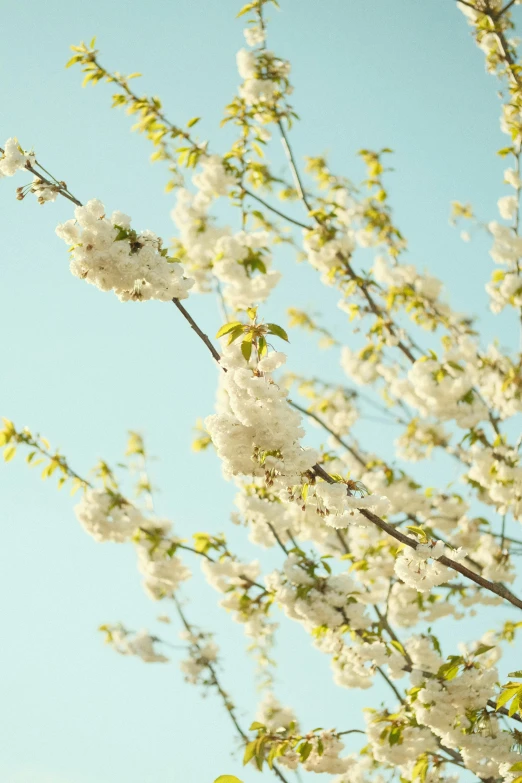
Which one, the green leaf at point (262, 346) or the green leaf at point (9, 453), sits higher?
the green leaf at point (9, 453)

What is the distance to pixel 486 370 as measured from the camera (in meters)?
6.95

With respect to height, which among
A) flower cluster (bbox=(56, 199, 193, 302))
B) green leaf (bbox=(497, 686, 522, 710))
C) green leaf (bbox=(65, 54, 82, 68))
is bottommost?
green leaf (bbox=(497, 686, 522, 710))

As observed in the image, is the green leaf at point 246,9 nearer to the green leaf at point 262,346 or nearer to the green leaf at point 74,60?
the green leaf at point 74,60

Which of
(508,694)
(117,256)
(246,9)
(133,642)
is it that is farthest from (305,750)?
(246,9)

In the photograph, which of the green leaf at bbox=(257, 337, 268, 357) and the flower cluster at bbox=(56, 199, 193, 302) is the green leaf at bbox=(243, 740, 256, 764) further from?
the flower cluster at bbox=(56, 199, 193, 302)

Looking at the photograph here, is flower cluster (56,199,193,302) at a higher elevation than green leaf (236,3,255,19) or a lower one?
lower

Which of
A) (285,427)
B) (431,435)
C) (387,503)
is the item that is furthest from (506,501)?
(285,427)

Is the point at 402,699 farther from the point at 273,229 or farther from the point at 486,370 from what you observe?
the point at 273,229

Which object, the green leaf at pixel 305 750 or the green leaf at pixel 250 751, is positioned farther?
the green leaf at pixel 305 750

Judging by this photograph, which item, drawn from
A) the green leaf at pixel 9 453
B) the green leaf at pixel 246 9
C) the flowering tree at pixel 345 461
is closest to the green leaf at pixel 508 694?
the flowering tree at pixel 345 461

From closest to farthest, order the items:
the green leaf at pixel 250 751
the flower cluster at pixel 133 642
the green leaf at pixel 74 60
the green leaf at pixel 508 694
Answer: the green leaf at pixel 508 694 → the green leaf at pixel 250 751 → the green leaf at pixel 74 60 → the flower cluster at pixel 133 642

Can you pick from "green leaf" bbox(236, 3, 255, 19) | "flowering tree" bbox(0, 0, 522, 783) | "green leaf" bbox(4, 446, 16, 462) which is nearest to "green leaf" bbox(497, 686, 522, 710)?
"flowering tree" bbox(0, 0, 522, 783)

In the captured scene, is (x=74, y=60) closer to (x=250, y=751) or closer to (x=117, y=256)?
(x=117, y=256)

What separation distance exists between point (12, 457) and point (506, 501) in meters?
4.91
